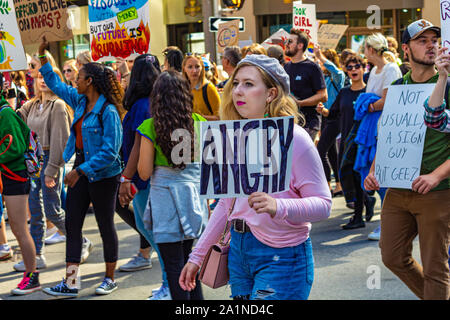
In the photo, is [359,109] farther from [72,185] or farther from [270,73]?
[270,73]

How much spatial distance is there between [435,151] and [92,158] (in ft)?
8.46

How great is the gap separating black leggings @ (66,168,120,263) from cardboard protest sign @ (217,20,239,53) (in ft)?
24.8

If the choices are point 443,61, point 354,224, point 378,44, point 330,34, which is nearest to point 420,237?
point 443,61

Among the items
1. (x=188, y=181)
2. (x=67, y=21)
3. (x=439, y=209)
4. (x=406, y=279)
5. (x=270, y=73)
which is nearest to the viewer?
(x=270, y=73)

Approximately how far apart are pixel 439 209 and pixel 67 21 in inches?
157

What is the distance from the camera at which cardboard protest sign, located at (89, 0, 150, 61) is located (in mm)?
6699

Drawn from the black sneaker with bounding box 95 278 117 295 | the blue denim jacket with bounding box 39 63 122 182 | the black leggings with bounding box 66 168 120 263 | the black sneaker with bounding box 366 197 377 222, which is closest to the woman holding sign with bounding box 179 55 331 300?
the blue denim jacket with bounding box 39 63 122 182

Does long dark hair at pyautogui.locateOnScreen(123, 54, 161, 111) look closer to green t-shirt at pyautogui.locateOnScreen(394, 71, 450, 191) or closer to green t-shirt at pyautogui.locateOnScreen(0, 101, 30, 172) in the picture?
green t-shirt at pyautogui.locateOnScreen(0, 101, 30, 172)

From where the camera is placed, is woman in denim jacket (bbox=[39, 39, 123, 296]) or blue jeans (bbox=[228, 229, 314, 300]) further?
woman in denim jacket (bbox=[39, 39, 123, 296])

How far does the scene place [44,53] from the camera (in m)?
6.04

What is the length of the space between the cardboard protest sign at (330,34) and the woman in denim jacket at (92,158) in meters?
8.07

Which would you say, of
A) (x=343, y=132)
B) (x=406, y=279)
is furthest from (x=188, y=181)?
(x=343, y=132)

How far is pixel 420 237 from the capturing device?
164 inches

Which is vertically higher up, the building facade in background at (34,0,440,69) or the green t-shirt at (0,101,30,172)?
the building facade in background at (34,0,440,69)
